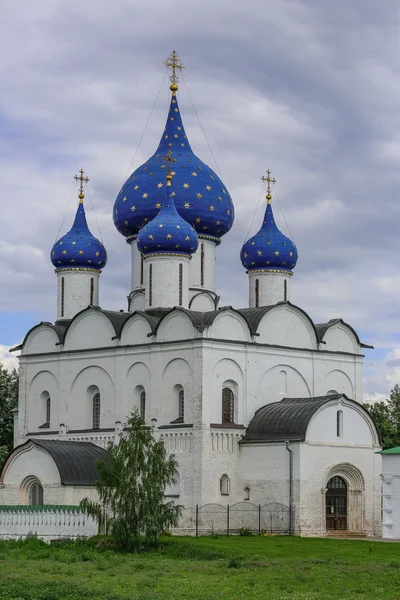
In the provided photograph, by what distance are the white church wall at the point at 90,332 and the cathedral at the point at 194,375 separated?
0.15ft

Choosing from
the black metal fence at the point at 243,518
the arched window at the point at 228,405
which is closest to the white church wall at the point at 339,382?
the arched window at the point at 228,405

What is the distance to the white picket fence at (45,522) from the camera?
99.8 ft

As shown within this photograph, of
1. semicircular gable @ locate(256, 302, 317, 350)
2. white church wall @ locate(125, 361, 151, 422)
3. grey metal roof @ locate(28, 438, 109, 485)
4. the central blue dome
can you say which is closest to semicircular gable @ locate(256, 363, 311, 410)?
semicircular gable @ locate(256, 302, 317, 350)

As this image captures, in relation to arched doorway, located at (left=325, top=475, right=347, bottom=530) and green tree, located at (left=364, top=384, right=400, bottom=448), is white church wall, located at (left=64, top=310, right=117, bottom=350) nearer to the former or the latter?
arched doorway, located at (left=325, top=475, right=347, bottom=530)

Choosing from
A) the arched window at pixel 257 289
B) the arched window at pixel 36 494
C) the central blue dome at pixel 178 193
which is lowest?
the arched window at pixel 36 494

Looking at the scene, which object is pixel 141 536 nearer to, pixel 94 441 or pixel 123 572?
pixel 123 572

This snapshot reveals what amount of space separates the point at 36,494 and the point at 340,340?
11.0m

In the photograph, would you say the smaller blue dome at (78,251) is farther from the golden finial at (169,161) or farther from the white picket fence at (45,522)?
the white picket fence at (45,522)

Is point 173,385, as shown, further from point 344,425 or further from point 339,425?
point 344,425

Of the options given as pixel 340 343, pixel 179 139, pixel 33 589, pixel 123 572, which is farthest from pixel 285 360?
pixel 33 589

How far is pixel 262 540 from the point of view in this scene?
31234 millimetres

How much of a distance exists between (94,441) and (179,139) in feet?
35.0

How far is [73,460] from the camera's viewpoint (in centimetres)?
3497

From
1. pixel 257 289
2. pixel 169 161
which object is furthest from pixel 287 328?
pixel 169 161
